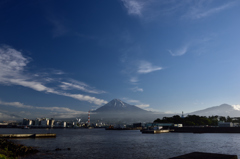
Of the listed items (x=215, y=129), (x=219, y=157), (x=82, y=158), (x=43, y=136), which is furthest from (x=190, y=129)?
(x=219, y=157)

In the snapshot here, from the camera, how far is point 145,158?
36969 mm

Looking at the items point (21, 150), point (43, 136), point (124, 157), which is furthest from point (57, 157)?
point (43, 136)

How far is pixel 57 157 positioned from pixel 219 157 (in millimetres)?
33541

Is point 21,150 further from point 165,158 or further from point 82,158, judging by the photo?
point 165,158

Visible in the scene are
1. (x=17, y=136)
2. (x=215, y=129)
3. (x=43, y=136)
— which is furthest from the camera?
(x=215, y=129)

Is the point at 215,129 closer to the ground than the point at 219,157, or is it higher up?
closer to the ground

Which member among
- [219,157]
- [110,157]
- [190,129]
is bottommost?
[190,129]

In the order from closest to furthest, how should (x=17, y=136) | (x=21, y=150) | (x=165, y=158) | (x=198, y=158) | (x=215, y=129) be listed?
(x=198, y=158), (x=165, y=158), (x=21, y=150), (x=17, y=136), (x=215, y=129)

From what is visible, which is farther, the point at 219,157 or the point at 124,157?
the point at 124,157

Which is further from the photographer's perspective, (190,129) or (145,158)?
(190,129)

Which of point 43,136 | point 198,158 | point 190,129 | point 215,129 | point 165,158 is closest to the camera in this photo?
point 198,158

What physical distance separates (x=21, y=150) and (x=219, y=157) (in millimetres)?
43982

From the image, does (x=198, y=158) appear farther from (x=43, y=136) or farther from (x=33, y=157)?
(x=43, y=136)

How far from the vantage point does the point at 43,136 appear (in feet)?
318
